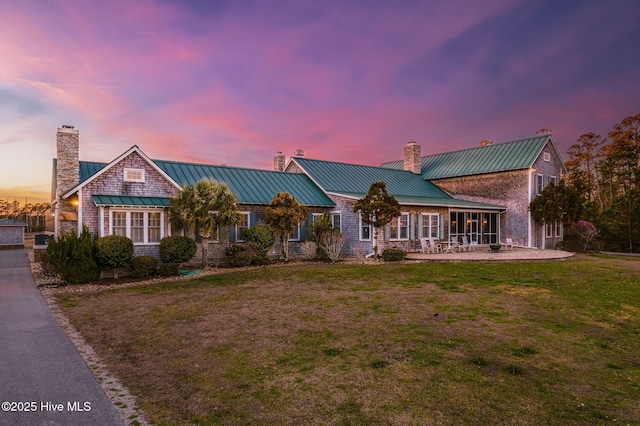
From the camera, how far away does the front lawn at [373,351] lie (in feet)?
15.8

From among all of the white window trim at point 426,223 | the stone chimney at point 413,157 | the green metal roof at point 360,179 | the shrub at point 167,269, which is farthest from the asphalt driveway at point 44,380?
the stone chimney at point 413,157

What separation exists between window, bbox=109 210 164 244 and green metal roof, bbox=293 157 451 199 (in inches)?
433

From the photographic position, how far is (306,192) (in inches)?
976

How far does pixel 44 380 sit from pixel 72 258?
10402 millimetres

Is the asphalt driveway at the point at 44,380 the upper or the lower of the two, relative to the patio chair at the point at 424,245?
lower

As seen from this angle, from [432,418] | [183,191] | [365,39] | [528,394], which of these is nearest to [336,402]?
[432,418]

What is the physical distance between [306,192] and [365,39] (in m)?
9.88

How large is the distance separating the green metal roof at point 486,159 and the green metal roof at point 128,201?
905 inches

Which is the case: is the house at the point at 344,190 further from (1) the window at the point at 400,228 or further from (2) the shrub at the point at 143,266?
(2) the shrub at the point at 143,266

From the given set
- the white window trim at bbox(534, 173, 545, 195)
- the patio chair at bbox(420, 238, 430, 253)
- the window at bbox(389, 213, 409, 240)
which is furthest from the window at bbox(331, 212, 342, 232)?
the white window trim at bbox(534, 173, 545, 195)

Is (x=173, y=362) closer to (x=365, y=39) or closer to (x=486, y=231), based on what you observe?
(x=365, y=39)

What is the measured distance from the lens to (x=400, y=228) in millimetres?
24000

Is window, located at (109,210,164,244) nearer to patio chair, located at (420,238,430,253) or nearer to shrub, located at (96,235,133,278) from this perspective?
shrub, located at (96,235,133,278)

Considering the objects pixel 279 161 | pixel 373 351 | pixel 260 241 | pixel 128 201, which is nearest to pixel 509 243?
pixel 260 241
